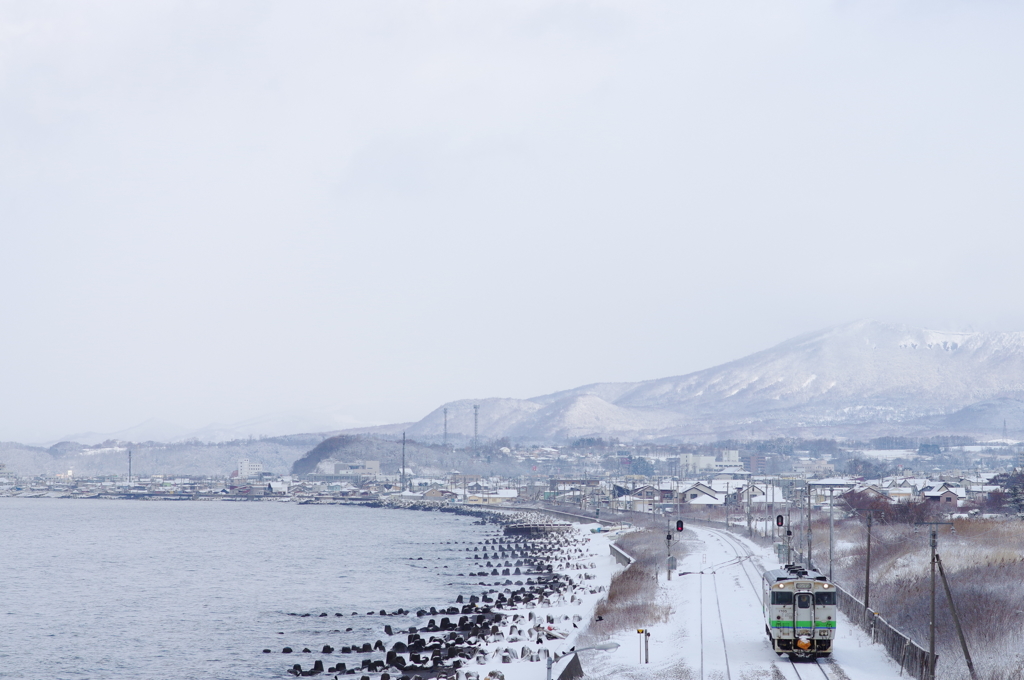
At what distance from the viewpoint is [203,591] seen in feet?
229

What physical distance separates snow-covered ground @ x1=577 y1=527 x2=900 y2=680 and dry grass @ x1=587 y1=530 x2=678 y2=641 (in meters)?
0.74

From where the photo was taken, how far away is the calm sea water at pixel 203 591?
150ft

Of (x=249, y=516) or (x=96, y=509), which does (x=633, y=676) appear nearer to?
(x=249, y=516)

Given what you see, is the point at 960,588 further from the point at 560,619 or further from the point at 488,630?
the point at 488,630

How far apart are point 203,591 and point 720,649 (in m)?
48.9

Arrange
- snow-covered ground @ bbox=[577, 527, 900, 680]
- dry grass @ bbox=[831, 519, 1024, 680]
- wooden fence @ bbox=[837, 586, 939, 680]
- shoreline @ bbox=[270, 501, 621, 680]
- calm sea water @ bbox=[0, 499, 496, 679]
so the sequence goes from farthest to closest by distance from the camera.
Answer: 1. calm sea water @ bbox=[0, 499, 496, 679]
2. shoreline @ bbox=[270, 501, 621, 680]
3. dry grass @ bbox=[831, 519, 1024, 680]
4. snow-covered ground @ bbox=[577, 527, 900, 680]
5. wooden fence @ bbox=[837, 586, 939, 680]

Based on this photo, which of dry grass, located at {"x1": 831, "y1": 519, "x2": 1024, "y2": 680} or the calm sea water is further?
the calm sea water

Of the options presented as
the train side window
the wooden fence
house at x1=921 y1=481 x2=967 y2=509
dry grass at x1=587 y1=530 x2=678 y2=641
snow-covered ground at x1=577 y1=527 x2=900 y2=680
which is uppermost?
the train side window

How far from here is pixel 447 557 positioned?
89.9 meters

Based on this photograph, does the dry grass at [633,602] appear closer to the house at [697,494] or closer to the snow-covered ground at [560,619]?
the snow-covered ground at [560,619]

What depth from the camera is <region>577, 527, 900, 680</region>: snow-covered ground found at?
89.4 feet

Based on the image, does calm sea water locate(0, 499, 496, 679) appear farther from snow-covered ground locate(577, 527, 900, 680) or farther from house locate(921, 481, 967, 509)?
house locate(921, 481, 967, 509)

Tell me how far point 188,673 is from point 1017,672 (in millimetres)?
31851

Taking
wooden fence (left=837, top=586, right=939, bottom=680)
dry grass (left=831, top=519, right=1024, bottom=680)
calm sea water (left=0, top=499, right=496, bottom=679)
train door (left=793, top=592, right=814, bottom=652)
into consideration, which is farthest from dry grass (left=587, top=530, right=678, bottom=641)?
Result: calm sea water (left=0, top=499, right=496, bottom=679)
